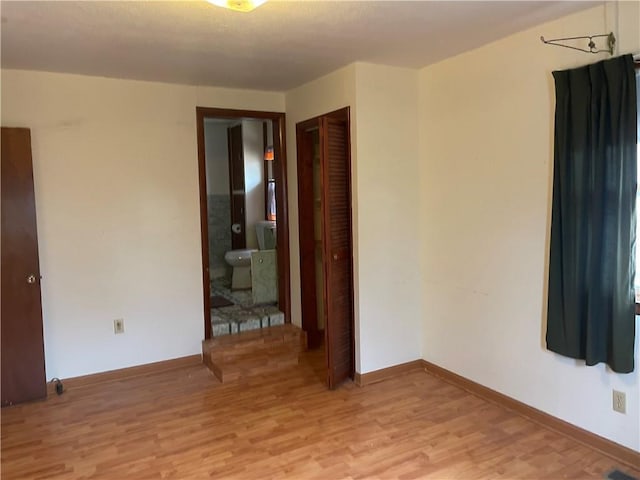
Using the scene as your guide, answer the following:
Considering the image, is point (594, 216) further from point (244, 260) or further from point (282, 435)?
point (244, 260)

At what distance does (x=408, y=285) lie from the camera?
12.4 ft

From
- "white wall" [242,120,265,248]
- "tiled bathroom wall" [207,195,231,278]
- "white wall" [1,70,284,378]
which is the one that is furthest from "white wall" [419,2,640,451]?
"tiled bathroom wall" [207,195,231,278]

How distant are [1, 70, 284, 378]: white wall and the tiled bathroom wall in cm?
247

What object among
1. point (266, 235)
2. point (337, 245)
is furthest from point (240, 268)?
point (337, 245)

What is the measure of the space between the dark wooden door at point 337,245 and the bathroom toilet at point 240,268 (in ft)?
7.46

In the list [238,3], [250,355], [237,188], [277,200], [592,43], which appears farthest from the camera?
[237,188]

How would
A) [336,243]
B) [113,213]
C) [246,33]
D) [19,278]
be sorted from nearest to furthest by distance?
[246,33] → [19,278] → [336,243] → [113,213]

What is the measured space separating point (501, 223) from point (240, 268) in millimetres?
3363

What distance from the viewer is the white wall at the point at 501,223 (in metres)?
2.68

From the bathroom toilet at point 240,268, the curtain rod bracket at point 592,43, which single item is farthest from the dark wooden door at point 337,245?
the bathroom toilet at point 240,268

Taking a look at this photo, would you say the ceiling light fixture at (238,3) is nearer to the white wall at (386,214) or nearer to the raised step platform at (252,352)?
the white wall at (386,214)

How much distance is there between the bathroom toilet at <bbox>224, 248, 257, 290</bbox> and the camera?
18.6 ft

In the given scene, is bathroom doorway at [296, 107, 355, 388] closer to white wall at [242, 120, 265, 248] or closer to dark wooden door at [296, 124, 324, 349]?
dark wooden door at [296, 124, 324, 349]

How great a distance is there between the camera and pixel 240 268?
5.73 meters
